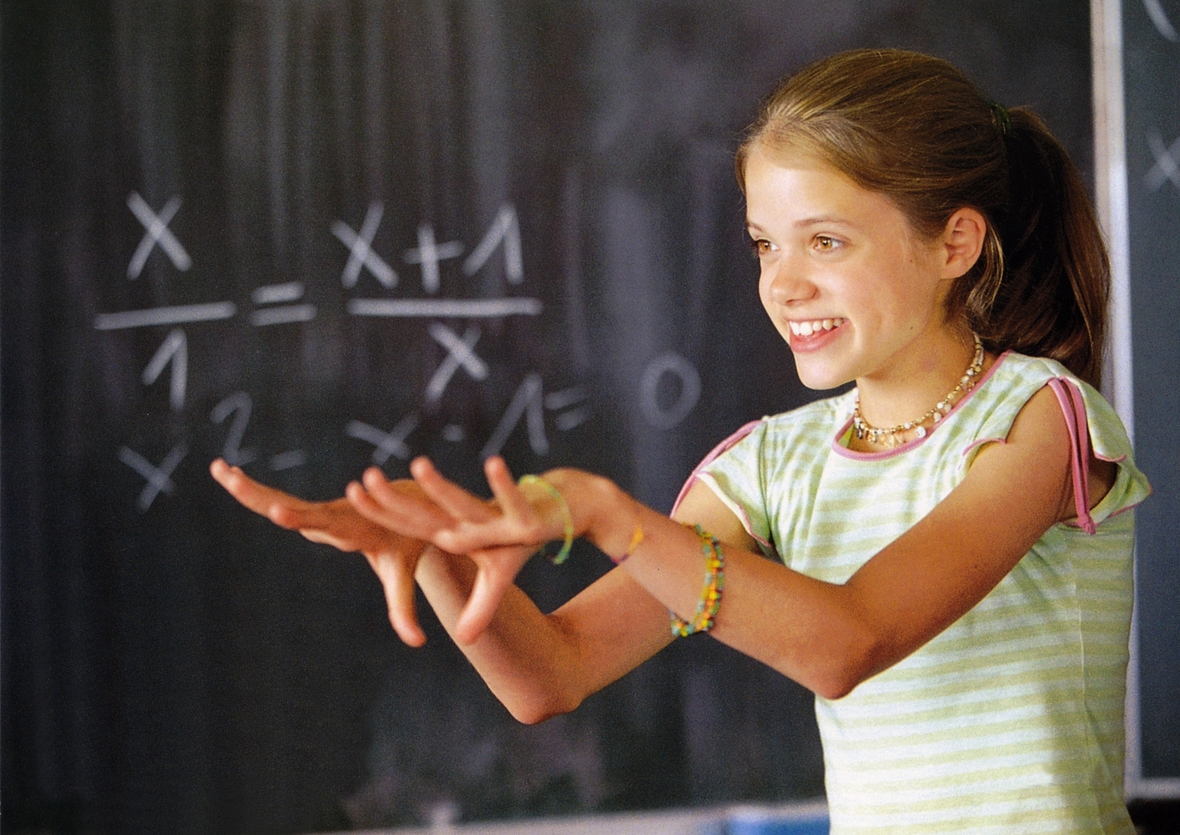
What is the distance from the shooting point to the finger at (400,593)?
0.76 m

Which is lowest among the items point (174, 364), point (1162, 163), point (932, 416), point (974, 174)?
point (932, 416)

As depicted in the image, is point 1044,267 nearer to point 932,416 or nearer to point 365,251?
point 932,416

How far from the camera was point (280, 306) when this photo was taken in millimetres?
1647

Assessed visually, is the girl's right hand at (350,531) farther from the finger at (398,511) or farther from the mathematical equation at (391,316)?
the mathematical equation at (391,316)

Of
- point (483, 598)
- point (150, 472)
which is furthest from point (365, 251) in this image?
point (483, 598)

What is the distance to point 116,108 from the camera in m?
1.62

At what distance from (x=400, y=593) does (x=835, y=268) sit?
1.59 ft

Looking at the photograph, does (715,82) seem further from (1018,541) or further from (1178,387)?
(1018,541)

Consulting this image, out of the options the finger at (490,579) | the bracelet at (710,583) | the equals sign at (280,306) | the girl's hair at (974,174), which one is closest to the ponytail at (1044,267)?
the girl's hair at (974,174)

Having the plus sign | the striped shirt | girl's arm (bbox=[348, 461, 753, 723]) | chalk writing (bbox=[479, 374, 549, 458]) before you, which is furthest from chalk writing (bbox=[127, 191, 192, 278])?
the striped shirt

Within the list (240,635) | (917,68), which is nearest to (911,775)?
(917,68)

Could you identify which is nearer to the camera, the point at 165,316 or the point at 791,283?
the point at 791,283

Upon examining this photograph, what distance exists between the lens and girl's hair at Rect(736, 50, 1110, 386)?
1019 millimetres

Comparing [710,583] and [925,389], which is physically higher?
[925,389]
